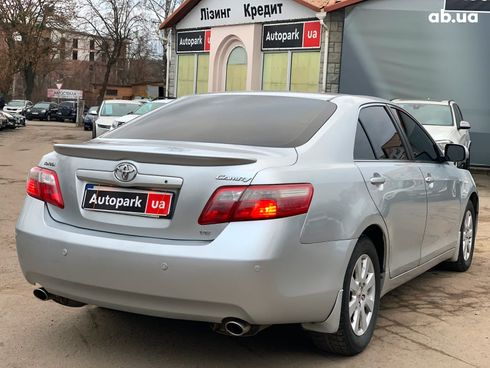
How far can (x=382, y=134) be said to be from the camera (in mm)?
4391

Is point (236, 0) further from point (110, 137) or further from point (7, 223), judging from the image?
point (110, 137)

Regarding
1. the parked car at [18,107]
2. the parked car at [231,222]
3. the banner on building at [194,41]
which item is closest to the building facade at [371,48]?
the banner on building at [194,41]

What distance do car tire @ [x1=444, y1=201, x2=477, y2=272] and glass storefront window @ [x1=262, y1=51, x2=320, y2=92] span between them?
1359cm

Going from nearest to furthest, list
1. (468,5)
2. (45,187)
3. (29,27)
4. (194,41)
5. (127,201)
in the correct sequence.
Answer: (127,201) → (45,187) → (468,5) → (194,41) → (29,27)

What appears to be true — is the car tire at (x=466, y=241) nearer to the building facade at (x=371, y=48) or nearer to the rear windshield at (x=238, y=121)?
the rear windshield at (x=238, y=121)

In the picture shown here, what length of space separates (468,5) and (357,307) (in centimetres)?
1536

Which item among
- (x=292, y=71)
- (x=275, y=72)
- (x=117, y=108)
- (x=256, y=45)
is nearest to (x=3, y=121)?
(x=117, y=108)

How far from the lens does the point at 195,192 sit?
3.17 meters

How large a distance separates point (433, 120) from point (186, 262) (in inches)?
420

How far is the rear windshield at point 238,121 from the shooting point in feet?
12.3

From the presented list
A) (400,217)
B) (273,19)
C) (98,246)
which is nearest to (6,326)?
(98,246)

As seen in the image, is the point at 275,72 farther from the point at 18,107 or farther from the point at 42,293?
the point at 18,107

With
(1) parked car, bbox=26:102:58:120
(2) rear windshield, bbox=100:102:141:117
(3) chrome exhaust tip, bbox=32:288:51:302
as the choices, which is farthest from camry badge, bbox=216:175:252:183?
(1) parked car, bbox=26:102:58:120

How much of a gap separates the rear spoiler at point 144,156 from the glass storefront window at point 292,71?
16.2 metres
